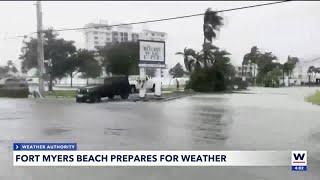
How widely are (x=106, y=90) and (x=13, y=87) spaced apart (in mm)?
→ 1501

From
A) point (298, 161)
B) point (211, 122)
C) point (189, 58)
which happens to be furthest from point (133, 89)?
point (298, 161)

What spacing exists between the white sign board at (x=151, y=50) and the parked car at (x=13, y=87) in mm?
1805

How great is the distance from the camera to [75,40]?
4805mm

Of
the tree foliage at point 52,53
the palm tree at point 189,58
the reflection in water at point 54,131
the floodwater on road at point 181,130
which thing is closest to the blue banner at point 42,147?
the floodwater on road at point 181,130

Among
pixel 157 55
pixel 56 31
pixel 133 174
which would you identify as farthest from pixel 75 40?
pixel 133 174

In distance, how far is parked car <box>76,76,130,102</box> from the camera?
16.4 feet

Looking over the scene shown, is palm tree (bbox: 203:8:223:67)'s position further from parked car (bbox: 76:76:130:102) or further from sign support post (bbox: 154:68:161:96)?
parked car (bbox: 76:76:130:102)

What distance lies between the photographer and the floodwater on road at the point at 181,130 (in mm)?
3824

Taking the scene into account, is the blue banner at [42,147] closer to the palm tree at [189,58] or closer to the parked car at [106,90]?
the parked car at [106,90]

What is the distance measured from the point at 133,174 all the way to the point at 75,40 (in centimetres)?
192

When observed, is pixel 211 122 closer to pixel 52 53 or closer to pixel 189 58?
pixel 189 58

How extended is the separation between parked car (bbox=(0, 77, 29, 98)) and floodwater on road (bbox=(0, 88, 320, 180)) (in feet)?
0.38

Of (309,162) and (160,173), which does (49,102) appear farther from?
(309,162)

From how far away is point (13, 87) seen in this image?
18.8 ft
